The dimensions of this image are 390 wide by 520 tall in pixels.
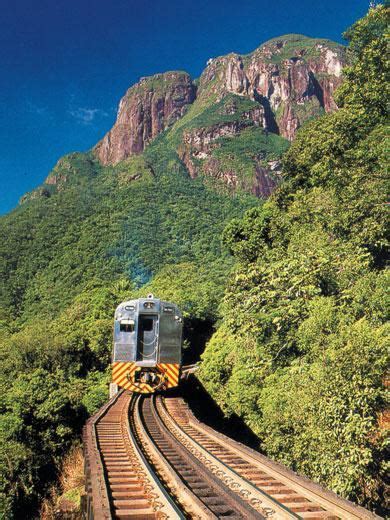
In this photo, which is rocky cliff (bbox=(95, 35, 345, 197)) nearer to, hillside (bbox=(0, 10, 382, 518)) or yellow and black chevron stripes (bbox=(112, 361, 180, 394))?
hillside (bbox=(0, 10, 382, 518))

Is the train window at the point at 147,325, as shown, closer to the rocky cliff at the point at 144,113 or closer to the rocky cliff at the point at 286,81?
the rocky cliff at the point at 286,81

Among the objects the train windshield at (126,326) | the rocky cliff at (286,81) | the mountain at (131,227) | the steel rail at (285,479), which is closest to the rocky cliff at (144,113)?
Result: the mountain at (131,227)

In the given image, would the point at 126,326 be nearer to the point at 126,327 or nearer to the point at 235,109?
the point at 126,327

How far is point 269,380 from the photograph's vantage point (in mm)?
12633

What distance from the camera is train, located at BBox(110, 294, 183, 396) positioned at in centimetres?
1400

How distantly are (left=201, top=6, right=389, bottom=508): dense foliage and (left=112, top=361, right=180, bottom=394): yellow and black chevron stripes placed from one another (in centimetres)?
245

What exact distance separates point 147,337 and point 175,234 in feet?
234

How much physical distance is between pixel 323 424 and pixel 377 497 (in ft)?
6.47

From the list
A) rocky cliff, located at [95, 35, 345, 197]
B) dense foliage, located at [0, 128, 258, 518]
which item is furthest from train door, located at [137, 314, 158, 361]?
rocky cliff, located at [95, 35, 345, 197]

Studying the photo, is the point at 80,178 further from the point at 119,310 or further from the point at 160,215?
the point at 119,310

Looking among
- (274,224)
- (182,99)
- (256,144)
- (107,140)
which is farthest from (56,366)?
(182,99)

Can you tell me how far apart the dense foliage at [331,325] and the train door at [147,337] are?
247cm

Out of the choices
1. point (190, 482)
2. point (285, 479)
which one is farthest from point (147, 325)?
point (285, 479)

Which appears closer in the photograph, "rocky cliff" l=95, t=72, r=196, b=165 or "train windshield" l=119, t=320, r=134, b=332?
"train windshield" l=119, t=320, r=134, b=332
